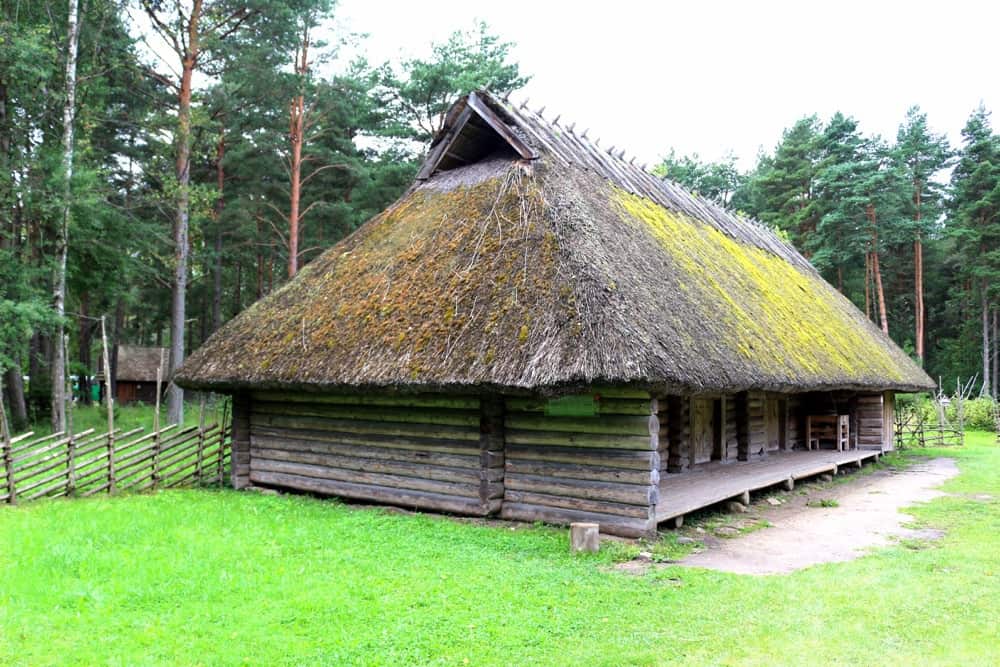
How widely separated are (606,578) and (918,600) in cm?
279

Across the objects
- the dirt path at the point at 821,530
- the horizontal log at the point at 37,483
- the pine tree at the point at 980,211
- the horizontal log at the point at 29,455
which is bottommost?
the dirt path at the point at 821,530

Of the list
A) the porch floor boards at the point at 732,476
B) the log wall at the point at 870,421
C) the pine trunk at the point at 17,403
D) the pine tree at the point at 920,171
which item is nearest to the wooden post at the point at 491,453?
the porch floor boards at the point at 732,476

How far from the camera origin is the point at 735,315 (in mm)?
11523

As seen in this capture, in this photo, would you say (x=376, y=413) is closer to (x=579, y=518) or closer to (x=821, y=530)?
(x=579, y=518)

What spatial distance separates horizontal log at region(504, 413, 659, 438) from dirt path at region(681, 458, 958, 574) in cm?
159

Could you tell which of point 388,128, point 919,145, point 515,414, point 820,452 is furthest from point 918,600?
point 919,145

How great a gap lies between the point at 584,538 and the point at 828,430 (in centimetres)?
1280

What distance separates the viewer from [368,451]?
10.8 m

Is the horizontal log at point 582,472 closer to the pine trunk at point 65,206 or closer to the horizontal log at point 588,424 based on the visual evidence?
the horizontal log at point 588,424

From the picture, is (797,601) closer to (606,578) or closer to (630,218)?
(606,578)

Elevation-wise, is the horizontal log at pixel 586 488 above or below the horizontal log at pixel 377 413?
below

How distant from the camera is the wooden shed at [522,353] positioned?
8.55 meters

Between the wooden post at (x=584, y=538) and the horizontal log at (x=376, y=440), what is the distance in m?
2.19

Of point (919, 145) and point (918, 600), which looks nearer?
point (918, 600)
